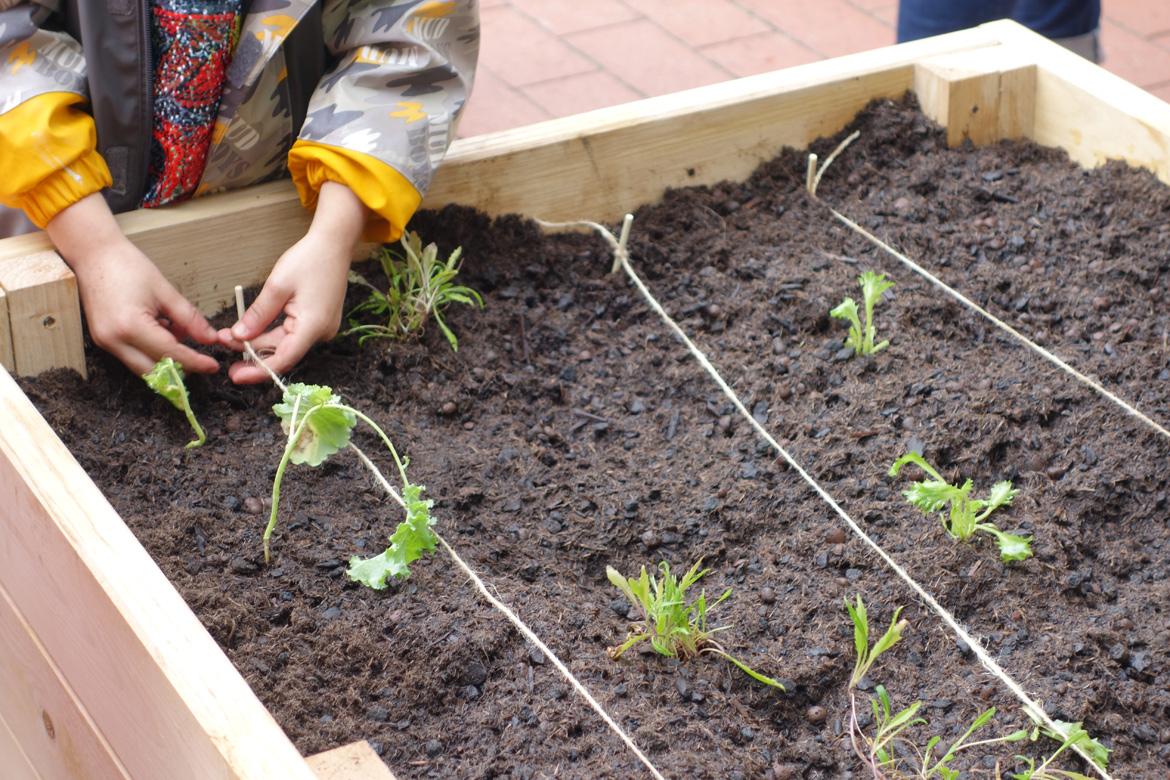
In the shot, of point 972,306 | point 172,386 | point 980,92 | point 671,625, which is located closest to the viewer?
point 671,625

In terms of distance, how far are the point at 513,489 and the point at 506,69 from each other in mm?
2518

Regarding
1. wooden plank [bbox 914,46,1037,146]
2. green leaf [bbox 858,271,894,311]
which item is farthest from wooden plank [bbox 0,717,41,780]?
wooden plank [bbox 914,46,1037,146]

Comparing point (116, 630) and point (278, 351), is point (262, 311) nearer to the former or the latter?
point (278, 351)

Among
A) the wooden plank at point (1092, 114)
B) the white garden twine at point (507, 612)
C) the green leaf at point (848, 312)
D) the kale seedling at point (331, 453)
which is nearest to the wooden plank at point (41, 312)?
the white garden twine at point (507, 612)

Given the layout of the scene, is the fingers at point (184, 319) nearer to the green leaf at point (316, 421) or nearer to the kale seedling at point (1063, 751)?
the green leaf at point (316, 421)

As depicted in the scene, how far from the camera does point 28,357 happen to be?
1724mm

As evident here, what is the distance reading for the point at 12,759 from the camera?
1.88 metres

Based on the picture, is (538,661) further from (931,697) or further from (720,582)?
(931,697)

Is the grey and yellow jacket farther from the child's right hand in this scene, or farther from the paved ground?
the paved ground

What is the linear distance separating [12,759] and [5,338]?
0.60 meters

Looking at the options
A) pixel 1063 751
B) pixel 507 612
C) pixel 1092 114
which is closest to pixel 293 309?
pixel 507 612

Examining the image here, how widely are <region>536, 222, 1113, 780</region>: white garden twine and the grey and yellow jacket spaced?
1.06ft

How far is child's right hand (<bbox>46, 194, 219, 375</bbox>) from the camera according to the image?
1718mm

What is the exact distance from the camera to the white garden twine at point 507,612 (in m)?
1.34
